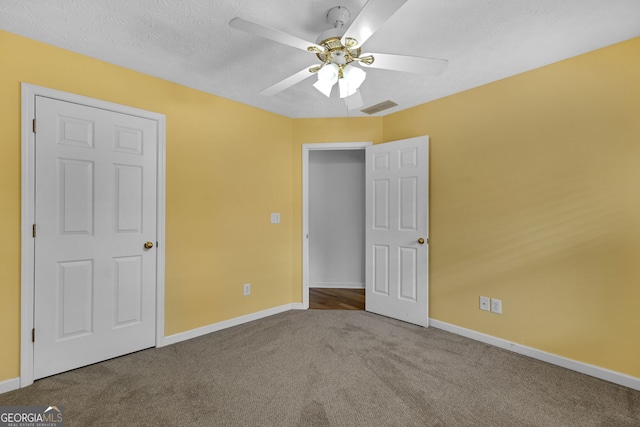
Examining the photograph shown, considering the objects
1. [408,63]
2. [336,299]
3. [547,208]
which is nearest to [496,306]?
[547,208]

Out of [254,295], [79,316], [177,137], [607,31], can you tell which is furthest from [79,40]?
[607,31]

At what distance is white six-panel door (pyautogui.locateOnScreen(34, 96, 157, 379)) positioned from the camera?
2.16m

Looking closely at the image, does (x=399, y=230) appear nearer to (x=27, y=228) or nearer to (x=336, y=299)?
(x=336, y=299)

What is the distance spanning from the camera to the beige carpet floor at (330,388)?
5.81 ft

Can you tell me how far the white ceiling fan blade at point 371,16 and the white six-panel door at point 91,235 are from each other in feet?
6.77

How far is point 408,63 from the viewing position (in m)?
1.71

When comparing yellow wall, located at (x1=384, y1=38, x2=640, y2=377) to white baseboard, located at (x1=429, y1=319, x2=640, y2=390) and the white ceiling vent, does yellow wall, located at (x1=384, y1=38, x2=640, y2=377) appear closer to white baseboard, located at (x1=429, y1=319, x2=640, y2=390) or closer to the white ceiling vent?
white baseboard, located at (x1=429, y1=319, x2=640, y2=390)

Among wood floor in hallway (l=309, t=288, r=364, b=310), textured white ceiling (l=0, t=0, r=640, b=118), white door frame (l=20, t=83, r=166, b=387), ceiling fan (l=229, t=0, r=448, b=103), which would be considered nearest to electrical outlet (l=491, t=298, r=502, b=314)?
wood floor in hallway (l=309, t=288, r=364, b=310)

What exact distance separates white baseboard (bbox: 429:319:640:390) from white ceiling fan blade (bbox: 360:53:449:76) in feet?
7.76

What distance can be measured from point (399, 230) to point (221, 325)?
2163 mm

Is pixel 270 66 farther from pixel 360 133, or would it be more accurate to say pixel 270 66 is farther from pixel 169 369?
pixel 169 369

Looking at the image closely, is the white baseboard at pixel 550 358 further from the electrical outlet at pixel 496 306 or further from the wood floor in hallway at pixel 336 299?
the wood floor in hallway at pixel 336 299

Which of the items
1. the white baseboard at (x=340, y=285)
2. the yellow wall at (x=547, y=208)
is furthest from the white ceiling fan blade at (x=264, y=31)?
the white baseboard at (x=340, y=285)

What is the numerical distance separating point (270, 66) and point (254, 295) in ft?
7.76
